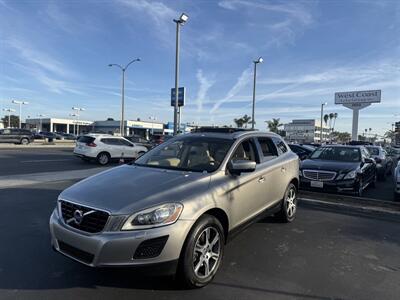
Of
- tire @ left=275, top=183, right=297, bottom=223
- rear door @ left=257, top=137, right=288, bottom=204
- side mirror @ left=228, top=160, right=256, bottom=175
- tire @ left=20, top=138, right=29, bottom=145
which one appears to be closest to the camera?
side mirror @ left=228, top=160, right=256, bottom=175

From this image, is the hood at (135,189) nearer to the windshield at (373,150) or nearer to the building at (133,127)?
the windshield at (373,150)

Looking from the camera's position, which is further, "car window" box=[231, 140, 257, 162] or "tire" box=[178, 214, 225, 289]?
"car window" box=[231, 140, 257, 162]

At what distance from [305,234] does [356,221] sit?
4.91 feet

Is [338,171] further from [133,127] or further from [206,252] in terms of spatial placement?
[133,127]

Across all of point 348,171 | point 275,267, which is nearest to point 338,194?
point 348,171

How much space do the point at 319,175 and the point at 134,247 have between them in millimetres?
7116

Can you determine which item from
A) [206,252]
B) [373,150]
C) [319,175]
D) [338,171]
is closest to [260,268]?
[206,252]

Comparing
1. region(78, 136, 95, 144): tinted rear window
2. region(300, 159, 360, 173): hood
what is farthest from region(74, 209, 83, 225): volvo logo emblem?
region(78, 136, 95, 144): tinted rear window

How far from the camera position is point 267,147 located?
5.94 meters

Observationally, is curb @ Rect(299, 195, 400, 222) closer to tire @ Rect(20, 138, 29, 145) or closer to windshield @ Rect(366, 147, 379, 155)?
windshield @ Rect(366, 147, 379, 155)

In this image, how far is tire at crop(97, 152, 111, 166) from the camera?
62.6 ft

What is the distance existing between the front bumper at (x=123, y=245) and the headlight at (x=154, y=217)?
52mm

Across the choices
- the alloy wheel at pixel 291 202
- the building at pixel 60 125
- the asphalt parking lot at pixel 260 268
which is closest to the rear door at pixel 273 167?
the alloy wheel at pixel 291 202

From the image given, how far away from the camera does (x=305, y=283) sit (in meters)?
3.99
